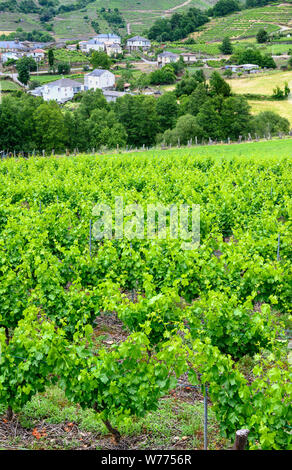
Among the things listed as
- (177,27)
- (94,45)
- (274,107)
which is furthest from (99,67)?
(177,27)

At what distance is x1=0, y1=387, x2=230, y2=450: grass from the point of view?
7.27 m

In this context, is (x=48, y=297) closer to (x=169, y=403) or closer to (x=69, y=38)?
(x=169, y=403)

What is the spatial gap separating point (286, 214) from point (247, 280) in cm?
573

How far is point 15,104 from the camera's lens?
6038cm

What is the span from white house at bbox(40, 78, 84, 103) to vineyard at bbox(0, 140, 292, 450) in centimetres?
8181

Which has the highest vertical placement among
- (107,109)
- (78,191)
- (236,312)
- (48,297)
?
(236,312)

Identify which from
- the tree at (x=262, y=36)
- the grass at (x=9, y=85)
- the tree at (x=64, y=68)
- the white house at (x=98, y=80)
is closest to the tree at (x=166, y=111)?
the white house at (x=98, y=80)

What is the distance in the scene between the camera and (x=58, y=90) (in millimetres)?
94500

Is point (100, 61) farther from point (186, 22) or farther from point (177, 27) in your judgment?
point (177, 27)

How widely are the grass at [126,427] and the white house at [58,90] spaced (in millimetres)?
88661

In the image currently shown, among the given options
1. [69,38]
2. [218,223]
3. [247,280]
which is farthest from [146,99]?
[69,38]

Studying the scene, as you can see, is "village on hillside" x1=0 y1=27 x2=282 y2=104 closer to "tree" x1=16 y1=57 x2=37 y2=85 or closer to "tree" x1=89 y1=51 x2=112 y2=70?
"tree" x1=89 y1=51 x2=112 y2=70

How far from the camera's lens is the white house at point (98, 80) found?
100 meters

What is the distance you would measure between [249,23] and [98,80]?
230ft
